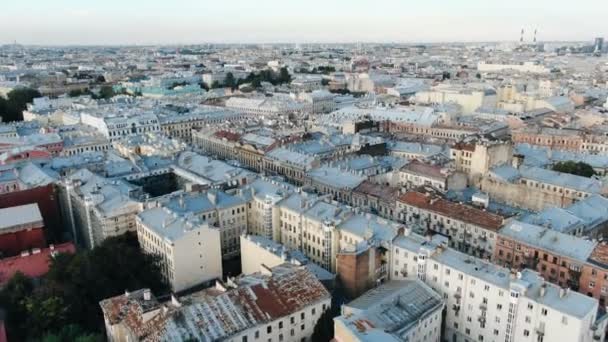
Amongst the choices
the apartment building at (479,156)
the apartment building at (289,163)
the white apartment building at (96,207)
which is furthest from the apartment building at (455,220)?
the white apartment building at (96,207)

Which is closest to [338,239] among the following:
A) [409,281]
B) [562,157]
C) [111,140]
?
[409,281]

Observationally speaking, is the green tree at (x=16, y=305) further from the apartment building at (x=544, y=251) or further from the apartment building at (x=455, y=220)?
the apartment building at (x=544, y=251)

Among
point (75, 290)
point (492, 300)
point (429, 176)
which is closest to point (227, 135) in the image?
point (429, 176)

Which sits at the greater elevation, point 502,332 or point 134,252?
point 134,252

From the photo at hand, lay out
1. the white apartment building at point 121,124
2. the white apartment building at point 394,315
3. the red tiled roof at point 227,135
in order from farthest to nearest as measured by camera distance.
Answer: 1. the white apartment building at point 121,124
2. the red tiled roof at point 227,135
3. the white apartment building at point 394,315

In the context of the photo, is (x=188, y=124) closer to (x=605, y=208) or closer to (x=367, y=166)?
(x=367, y=166)

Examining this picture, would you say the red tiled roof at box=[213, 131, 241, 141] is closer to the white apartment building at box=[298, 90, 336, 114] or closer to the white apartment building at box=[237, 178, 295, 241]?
the white apartment building at box=[237, 178, 295, 241]

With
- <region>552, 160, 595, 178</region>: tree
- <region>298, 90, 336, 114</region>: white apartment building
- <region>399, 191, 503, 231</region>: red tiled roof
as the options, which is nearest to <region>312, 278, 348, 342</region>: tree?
<region>399, 191, 503, 231</region>: red tiled roof

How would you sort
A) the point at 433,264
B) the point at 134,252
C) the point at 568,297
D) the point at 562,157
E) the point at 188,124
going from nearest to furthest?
the point at 568,297
the point at 433,264
the point at 134,252
the point at 562,157
the point at 188,124
